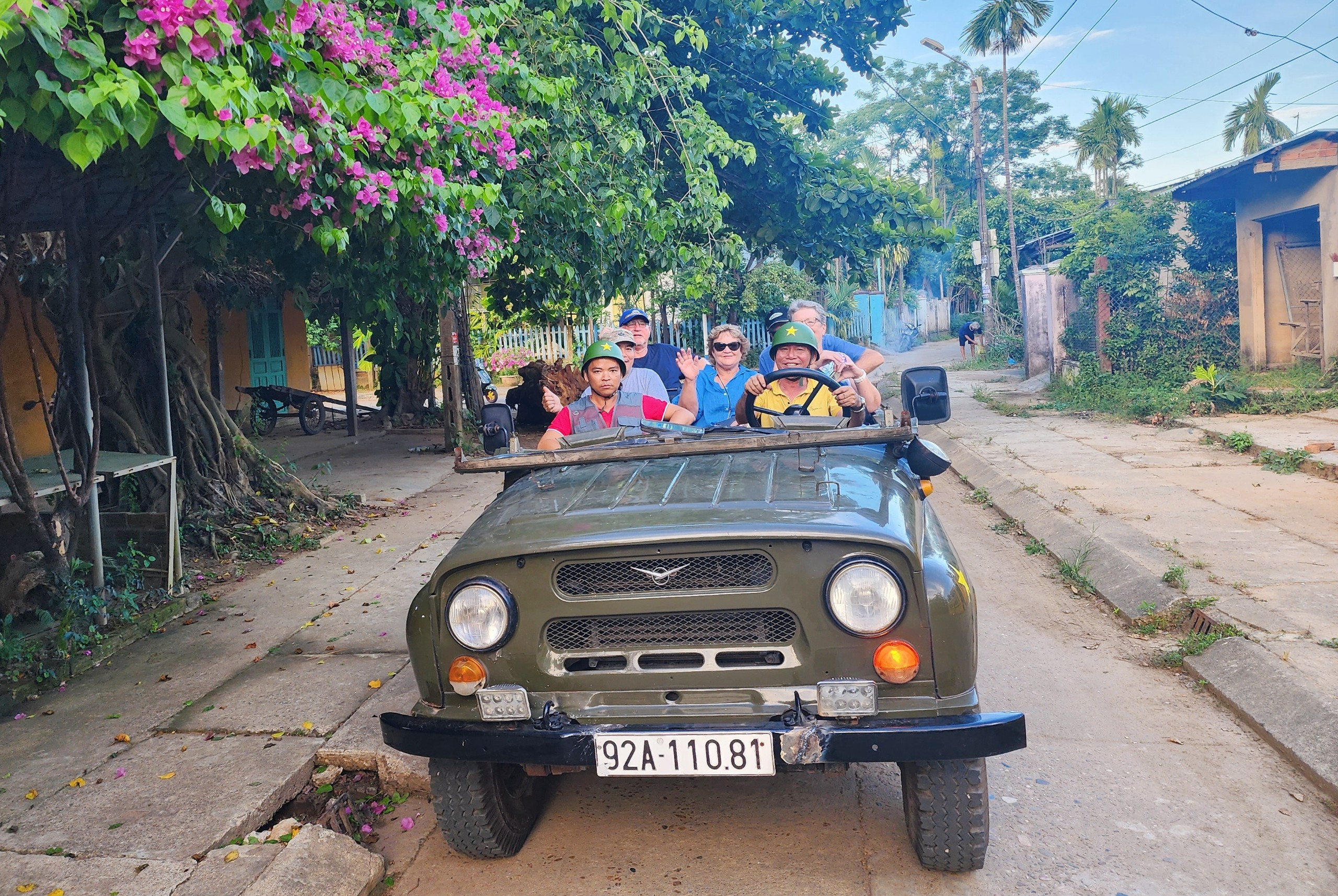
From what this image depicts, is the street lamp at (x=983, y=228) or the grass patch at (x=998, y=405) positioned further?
the street lamp at (x=983, y=228)

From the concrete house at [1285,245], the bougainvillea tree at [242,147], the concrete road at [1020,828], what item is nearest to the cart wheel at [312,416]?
the bougainvillea tree at [242,147]

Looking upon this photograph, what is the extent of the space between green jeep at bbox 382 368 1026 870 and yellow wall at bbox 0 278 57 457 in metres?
8.25

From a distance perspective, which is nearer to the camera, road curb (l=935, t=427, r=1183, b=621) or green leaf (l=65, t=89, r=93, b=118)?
green leaf (l=65, t=89, r=93, b=118)

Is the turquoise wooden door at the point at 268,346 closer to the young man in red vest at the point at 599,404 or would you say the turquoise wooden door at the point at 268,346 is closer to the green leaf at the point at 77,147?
the young man in red vest at the point at 599,404

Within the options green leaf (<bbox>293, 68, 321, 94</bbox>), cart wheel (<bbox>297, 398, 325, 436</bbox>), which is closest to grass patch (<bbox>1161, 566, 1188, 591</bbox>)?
green leaf (<bbox>293, 68, 321, 94</bbox>)

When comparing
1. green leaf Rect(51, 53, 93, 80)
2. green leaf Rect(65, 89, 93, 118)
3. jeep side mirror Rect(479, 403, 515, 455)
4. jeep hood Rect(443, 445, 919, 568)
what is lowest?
jeep hood Rect(443, 445, 919, 568)

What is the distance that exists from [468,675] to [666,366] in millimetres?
5723

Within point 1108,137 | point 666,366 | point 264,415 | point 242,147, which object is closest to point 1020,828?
point 242,147

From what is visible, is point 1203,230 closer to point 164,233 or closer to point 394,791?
point 164,233

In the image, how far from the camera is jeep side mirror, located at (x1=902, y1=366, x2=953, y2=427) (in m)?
3.88

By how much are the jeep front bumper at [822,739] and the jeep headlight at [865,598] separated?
0.26 metres

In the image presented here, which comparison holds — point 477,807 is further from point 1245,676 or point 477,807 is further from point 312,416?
point 312,416

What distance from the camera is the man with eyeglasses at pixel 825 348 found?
612 centimetres

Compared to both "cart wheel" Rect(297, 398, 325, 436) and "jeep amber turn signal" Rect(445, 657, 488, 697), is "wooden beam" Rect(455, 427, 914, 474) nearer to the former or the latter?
"jeep amber turn signal" Rect(445, 657, 488, 697)
